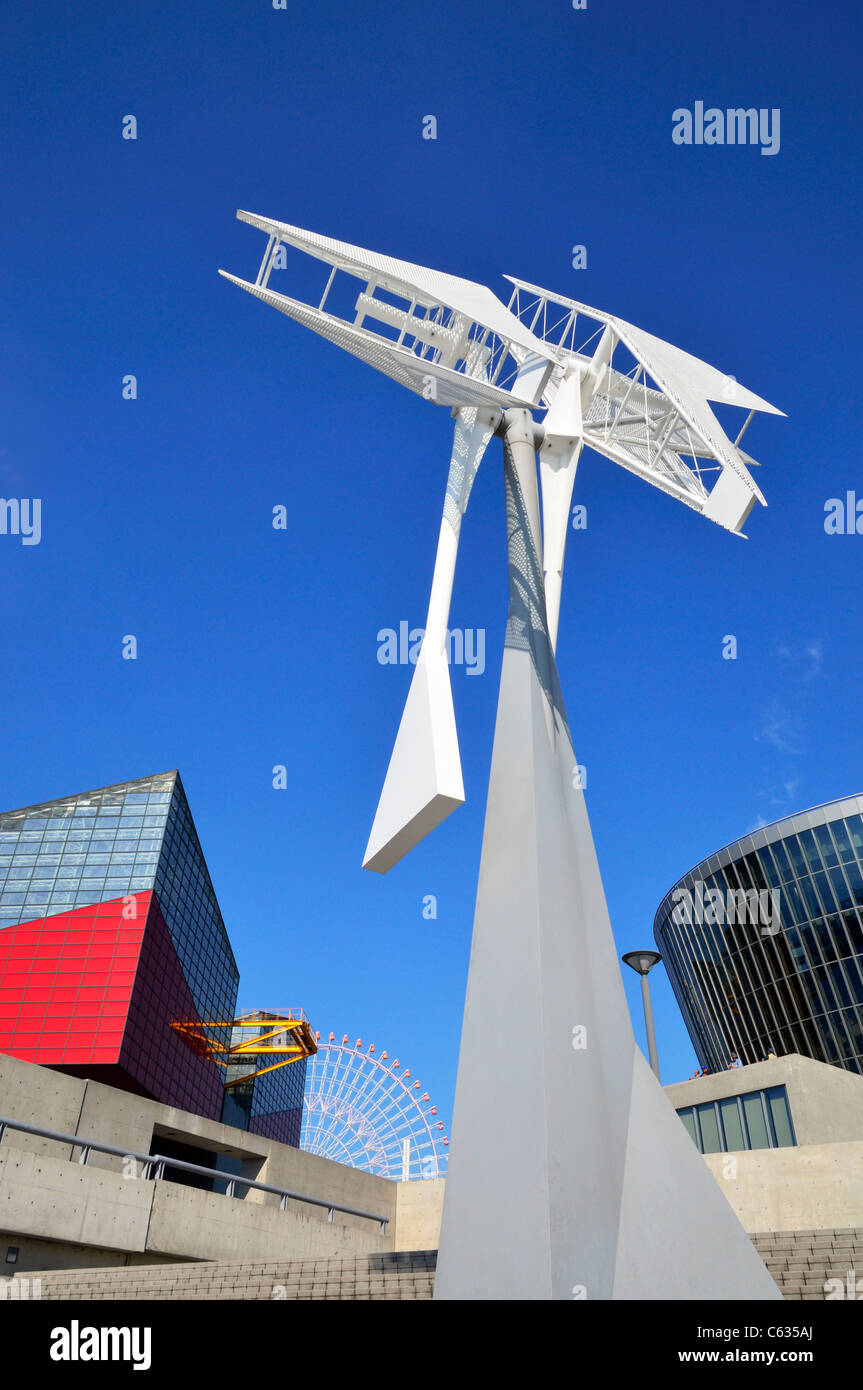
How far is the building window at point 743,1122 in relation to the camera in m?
23.2

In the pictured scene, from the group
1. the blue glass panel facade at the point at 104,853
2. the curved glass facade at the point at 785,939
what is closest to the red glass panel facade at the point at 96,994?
the blue glass panel facade at the point at 104,853

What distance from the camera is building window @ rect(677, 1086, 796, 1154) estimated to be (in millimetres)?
23156

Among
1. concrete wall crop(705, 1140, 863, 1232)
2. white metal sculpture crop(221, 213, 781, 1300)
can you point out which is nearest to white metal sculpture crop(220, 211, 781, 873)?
white metal sculpture crop(221, 213, 781, 1300)

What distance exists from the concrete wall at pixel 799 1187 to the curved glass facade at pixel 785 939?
90.3 ft

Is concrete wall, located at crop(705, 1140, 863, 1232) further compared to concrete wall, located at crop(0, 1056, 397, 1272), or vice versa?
concrete wall, located at crop(705, 1140, 863, 1232)

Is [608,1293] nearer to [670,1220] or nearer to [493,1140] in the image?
[670,1220]

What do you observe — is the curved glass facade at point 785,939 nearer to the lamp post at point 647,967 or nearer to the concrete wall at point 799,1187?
the concrete wall at point 799,1187

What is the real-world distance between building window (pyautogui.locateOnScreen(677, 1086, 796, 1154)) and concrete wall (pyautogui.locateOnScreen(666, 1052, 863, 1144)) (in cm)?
23

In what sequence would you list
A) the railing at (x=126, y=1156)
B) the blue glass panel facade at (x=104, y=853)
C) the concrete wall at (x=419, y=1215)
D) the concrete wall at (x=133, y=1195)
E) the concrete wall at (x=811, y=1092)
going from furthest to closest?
the blue glass panel facade at (x=104, y=853)
the concrete wall at (x=419, y=1215)
the concrete wall at (x=811, y=1092)
the railing at (x=126, y=1156)
the concrete wall at (x=133, y=1195)

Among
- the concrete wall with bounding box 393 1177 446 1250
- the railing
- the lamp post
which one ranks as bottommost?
the concrete wall with bounding box 393 1177 446 1250

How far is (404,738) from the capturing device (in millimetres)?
9219

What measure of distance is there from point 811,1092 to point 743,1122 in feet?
7.04

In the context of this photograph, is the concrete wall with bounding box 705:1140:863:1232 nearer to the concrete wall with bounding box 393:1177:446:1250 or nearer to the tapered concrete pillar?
the concrete wall with bounding box 393:1177:446:1250
